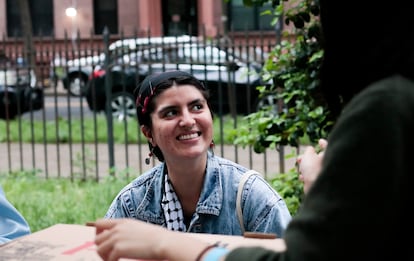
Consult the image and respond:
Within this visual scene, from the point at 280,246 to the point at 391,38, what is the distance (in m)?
0.63

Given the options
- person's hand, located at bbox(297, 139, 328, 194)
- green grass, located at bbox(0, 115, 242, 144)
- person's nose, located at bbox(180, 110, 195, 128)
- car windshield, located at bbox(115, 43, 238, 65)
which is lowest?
green grass, located at bbox(0, 115, 242, 144)

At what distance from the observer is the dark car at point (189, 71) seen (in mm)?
9180

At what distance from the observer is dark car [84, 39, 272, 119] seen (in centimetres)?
918

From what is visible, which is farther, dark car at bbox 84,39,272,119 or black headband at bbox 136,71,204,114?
dark car at bbox 84,39,272,119

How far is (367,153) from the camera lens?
133cm

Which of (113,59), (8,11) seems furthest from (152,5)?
(113,59)

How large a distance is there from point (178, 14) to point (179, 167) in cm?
3024

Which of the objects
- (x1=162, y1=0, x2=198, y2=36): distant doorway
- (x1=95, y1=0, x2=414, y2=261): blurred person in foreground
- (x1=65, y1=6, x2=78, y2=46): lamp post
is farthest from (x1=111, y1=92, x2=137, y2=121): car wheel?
(x1=162, y1=0, x2=198, y2=36): distant doorway

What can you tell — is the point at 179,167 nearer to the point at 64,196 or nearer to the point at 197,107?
the point at 197,107

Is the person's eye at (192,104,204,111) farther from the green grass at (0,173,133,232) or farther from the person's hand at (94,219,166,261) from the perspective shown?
the green grass at (0,173,133,232)

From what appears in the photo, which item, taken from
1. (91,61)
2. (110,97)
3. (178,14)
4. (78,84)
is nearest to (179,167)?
(110,97)

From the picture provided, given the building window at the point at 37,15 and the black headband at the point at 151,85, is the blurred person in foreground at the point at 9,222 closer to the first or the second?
the black headband at the point at 151,85

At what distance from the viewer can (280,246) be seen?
72.4 inches

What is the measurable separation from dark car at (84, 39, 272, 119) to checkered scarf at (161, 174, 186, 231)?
528cm
